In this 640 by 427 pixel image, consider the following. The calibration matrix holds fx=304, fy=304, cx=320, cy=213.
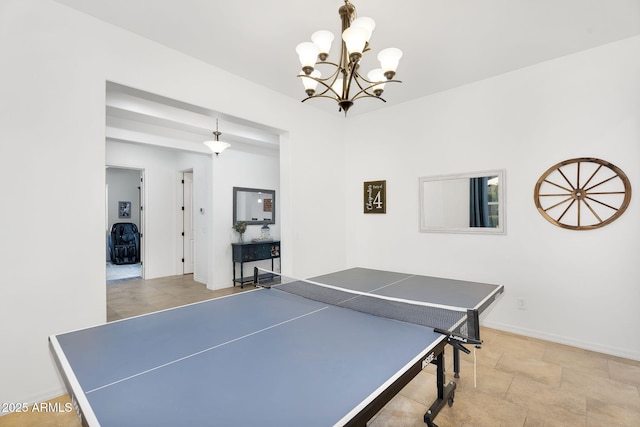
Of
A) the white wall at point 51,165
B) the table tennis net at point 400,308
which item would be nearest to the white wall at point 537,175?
the table tennis net at point 400,308

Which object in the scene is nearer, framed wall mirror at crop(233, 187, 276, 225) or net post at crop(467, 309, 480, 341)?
net post at crop(467, 309, 480, 341)

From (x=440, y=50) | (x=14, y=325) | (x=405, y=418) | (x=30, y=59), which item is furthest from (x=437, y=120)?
(x=14, y=325)

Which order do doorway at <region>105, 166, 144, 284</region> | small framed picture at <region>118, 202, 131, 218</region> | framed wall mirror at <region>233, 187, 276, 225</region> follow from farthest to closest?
small framed picture at <region>118, 202, 131, 218</region> < doorway at <region>105, 166, 144, 284</region> < framed wall mirror at <region>233, 187, 276, 225</region>

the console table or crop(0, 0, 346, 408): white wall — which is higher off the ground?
crop(0, 0, 346, 408): white wall

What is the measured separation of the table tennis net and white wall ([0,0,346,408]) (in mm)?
1490

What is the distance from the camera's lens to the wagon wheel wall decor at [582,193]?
8.94 ft

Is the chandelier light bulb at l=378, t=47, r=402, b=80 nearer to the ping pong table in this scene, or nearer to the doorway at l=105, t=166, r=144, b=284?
the ping pong table

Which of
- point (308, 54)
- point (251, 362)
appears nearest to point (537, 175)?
point (308, 54)

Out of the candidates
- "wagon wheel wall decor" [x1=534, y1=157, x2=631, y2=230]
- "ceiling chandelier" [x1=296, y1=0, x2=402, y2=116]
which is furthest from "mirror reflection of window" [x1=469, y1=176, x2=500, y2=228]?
"ceiling chandelier" [x1=296, y1=0, x2=402, y2=116]

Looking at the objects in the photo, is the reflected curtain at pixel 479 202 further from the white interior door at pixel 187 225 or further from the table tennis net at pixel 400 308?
the white interior door at pixel 187 225

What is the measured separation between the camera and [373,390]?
954 mm

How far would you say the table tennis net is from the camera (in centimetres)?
147

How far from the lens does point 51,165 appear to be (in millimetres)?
2139

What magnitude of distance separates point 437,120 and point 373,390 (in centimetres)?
→ 358
